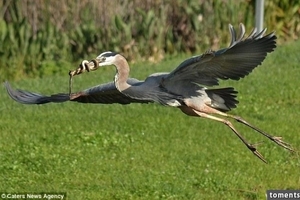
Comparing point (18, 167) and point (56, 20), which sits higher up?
point (56, 20)

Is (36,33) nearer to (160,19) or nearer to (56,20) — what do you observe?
(56,20)

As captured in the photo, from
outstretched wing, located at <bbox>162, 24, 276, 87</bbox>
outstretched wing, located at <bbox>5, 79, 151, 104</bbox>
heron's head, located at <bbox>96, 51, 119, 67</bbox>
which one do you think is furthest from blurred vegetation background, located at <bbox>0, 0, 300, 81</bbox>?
heron's head, located at <bbox>96, 51, 119, 67</bbox>

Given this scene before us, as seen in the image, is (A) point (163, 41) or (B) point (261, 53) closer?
(B) point (261, 53)

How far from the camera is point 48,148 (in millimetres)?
9297

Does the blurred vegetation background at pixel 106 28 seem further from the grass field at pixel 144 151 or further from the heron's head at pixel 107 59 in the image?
the heron's head at pixel 107 59

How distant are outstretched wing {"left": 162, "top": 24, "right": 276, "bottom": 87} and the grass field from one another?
1.88 meters

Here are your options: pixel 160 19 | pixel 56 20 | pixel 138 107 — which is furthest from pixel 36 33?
pixel 138 107

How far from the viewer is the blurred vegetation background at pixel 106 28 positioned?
13.5 meters

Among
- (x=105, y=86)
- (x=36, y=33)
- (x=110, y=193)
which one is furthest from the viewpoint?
(x=36, y=33)

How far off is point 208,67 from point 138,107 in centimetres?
462

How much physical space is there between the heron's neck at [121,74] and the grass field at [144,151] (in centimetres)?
198

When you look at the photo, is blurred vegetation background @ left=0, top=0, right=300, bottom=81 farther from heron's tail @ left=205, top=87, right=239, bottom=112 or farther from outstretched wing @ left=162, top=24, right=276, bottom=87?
outstretched wing @ left=162, top=24, right=276, bottom=87

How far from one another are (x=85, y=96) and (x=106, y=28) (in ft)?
24.0

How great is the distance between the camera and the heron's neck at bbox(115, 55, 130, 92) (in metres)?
6.12
